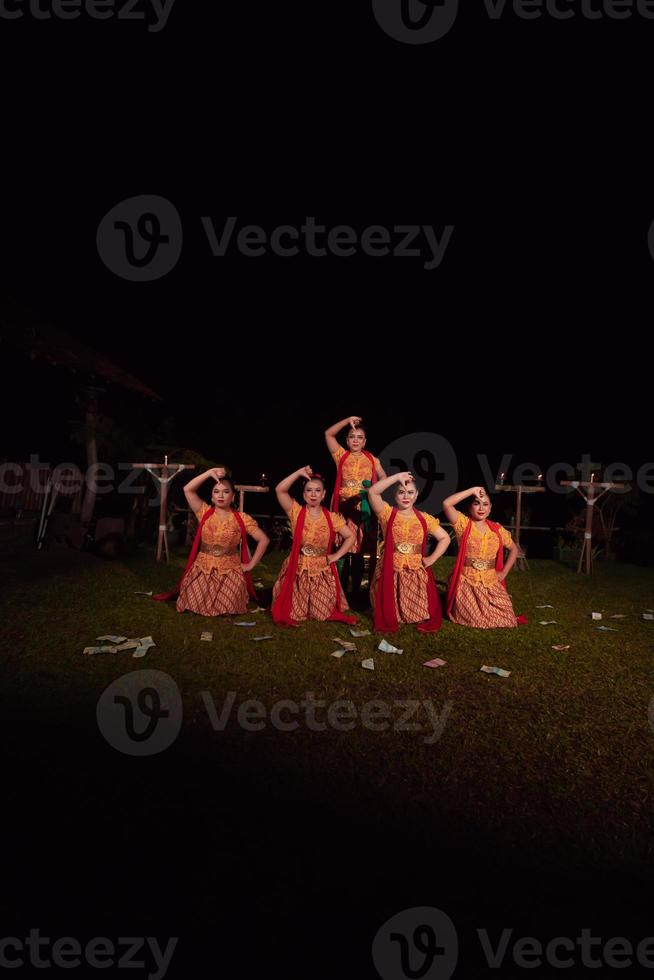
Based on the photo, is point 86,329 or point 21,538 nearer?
point 21,538

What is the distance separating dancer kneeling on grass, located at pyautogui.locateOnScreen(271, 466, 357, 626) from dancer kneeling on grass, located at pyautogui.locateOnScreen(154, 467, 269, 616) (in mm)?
463

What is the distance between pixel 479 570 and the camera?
7.12 m

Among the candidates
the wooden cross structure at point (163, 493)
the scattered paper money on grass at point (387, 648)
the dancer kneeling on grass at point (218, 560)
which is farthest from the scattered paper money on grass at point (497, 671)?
the wooden cross structure at point (163, 493)

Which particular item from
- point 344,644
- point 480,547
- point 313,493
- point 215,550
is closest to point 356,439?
point 313,493

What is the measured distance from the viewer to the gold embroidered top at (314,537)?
702 cm

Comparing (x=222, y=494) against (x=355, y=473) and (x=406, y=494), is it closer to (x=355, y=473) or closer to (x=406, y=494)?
(x=355, y=473)

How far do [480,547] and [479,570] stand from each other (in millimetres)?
293

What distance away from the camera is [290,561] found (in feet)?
22.7

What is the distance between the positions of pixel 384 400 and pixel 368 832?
14.4m

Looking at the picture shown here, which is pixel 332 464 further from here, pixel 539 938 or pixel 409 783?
pixel 539 938

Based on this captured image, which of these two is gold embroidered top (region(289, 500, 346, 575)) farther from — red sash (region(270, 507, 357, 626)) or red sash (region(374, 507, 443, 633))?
red sash (region(374, 507, 443, 633))

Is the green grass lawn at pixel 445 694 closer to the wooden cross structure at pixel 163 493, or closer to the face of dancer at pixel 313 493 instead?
the face of dancer at pixel 313 493

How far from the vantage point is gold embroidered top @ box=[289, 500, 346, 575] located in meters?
7.02

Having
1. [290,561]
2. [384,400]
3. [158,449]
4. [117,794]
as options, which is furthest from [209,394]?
[117,794]
